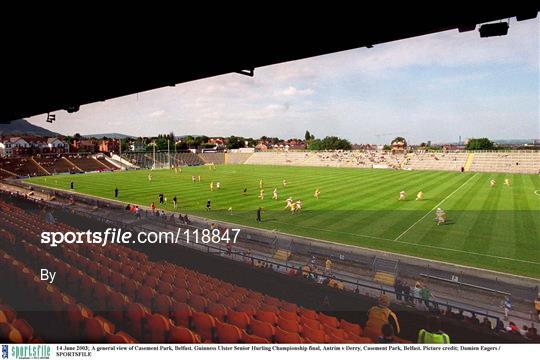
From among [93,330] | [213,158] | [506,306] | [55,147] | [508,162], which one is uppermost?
[55,147]

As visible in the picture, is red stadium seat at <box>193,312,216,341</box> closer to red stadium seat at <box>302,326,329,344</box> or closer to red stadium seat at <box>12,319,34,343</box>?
red stadium seat at <box>302,326,329,344</box>

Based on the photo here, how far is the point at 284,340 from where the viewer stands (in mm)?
5859

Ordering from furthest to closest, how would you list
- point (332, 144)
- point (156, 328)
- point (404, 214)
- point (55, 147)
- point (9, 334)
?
point (332, 144) → point (55, 147) → point (404, 214) → point (156, 328) → point (9, 334)

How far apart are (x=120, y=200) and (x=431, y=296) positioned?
2873 centimetres

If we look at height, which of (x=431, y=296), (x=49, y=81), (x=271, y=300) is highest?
(x=49, y=81)

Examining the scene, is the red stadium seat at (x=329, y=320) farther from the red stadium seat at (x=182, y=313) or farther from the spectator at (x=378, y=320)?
the red stadium seat at (x=182, y=313)

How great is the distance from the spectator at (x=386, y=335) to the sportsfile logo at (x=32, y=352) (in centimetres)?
572

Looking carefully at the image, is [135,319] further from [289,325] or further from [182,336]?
[289,325]

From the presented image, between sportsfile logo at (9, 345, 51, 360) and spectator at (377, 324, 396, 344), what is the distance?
18.8 feet

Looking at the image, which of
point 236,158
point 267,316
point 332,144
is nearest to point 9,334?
point 267,316

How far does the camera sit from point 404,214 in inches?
971

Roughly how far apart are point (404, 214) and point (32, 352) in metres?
23.5

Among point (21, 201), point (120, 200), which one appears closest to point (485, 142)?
point (120, 200)

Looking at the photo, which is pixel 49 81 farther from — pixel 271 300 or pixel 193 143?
pixel 193 143
